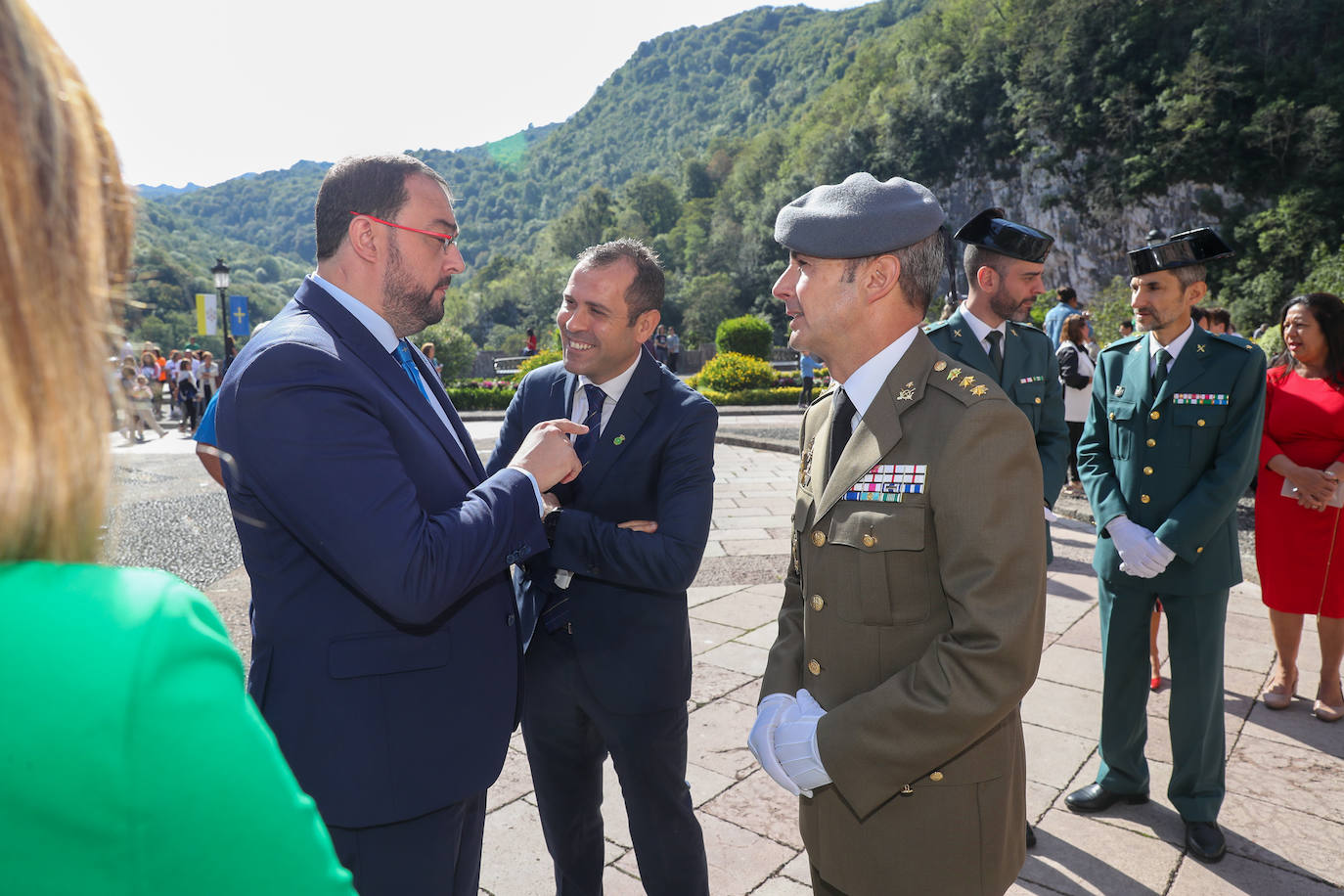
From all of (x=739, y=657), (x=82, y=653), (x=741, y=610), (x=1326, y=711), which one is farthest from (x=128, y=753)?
(x=741, y=610)

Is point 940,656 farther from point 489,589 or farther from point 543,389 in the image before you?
point 543,389

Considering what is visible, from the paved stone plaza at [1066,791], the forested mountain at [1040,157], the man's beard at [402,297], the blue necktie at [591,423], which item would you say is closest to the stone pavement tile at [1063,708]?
the paved stone plaza at [1066,791]

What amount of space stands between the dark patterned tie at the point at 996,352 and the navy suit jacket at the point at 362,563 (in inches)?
105

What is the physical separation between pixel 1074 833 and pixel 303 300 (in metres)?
3.22

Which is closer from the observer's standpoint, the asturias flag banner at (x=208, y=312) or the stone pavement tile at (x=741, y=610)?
the stone pavement tile at (x=741, y=610)

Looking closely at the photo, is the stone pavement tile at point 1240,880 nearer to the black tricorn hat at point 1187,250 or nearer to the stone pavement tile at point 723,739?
the stone pavement tile at point 723,739

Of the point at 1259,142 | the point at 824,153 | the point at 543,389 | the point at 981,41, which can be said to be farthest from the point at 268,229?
the point at 543,389

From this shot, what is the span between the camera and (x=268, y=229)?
15362cm

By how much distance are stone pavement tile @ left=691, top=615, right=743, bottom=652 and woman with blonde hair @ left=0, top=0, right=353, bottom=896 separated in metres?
4.28

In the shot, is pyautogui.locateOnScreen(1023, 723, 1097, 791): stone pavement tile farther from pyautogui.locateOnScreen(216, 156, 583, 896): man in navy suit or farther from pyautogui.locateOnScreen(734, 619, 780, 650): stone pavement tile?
pyautogui.locateOnScreen(216, 156, 583, 896): man in navy suit

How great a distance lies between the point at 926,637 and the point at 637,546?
32.2 inches

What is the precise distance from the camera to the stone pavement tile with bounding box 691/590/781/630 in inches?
210

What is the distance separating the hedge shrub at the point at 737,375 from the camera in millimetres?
22125

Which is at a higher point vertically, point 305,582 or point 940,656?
point 305,582
